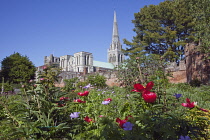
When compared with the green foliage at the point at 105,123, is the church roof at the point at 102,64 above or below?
above

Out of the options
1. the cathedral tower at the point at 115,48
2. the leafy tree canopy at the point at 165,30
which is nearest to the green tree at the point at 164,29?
the leafy tree canopy at the point at 165,30

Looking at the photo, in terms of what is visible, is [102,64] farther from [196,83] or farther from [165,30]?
[196,83]

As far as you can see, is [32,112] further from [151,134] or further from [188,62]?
[188,62]

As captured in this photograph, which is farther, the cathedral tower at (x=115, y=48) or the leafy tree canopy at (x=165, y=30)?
the cathedral tower at (x=115, y=48)

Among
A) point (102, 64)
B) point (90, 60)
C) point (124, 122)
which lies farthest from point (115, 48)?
point (124, 122)

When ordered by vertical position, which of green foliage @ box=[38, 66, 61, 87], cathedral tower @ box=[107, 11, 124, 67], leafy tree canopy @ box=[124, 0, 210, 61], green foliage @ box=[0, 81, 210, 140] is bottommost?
green foliage @ box=[0, 81, 210, 140]

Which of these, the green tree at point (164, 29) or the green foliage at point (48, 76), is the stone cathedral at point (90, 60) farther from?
the green foliage at point (48, 76)

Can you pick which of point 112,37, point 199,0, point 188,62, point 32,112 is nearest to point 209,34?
point 199,0

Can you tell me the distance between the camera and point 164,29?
2414 cm

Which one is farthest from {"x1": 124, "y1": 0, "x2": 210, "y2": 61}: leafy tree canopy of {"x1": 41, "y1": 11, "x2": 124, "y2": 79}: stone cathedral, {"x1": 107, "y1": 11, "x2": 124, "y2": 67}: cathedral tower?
{"x1": 107, "y1": 11, "x2": 124, "y2": 67}: cathedral tower

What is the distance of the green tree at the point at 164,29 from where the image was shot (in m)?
23.6

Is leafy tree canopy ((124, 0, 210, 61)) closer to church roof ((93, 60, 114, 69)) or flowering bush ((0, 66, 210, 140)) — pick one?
flowering bush ((0, 66, 210, 140))

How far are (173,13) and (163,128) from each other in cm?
2518

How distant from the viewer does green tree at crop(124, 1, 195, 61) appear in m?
23.6
